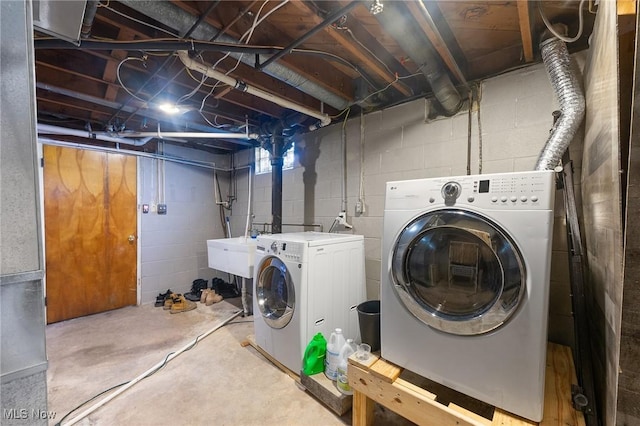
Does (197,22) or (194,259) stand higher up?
(197,22)

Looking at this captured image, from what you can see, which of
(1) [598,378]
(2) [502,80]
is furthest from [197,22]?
(1) [598,378]

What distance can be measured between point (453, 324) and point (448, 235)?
42cm

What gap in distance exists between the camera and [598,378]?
1.10 metres

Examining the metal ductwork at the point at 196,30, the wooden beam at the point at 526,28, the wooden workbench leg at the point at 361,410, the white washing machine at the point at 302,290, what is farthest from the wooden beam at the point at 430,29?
the wooden workbench leg at the point at 361,410

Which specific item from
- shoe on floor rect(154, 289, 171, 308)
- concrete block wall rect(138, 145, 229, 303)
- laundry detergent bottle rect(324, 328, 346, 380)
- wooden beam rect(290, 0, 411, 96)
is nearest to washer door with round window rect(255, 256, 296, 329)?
laundry detergent bottle rect(324, 328, 346, 380)

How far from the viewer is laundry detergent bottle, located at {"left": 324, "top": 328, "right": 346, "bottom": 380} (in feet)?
5.69

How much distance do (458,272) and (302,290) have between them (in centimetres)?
103

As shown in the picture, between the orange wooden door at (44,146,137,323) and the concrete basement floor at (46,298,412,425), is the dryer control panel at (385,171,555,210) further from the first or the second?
the orange wooden door at (44,146,137,323)

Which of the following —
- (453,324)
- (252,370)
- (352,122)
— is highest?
(352,122)

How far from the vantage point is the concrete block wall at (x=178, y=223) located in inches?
142

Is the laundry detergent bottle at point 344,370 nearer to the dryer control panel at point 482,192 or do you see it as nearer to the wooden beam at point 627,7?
the dryer control panel at point 482,192

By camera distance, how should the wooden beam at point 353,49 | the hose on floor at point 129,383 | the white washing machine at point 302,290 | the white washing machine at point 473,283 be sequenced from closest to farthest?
the white washing machine at point 473,283 → the wooden beam at point 353,49 → the hose on floor at point 129,383 → the white washing machine at point 302,290

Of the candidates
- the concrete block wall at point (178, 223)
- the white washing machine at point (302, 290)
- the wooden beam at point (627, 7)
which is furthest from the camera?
the concrete block wall at point (178, 223)

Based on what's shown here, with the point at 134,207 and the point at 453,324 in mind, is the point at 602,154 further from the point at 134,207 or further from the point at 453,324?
the point at 134,207
